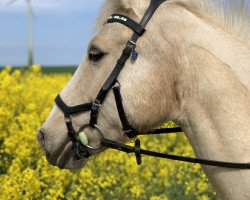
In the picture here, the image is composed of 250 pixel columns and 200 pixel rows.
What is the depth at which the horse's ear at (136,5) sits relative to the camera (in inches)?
108

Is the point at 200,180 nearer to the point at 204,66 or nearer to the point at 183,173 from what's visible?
the point at 183,173

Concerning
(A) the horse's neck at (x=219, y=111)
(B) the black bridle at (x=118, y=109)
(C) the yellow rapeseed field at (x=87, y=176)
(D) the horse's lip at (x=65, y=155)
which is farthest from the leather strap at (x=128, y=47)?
(C) the yellow rapeseed field at (x=87, y=176)

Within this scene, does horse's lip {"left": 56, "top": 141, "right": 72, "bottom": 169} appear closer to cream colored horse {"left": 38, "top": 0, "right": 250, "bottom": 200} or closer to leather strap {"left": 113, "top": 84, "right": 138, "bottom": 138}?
cream colored horse {"left": 38, "top": 0, "right": 250, "bottom": 200}

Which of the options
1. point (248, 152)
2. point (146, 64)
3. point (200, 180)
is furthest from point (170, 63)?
point (200, 180)

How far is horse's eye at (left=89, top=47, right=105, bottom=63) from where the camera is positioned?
2750 millimetres

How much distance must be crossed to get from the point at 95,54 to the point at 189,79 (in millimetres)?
488

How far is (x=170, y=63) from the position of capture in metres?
2.64

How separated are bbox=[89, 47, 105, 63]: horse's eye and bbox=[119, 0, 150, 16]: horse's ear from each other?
0.83ft

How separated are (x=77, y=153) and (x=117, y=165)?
3.52 m

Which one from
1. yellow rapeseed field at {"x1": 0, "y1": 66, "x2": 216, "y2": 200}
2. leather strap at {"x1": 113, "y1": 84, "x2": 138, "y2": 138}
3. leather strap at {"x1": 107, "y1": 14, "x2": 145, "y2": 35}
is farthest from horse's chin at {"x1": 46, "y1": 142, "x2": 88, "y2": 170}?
yellow rapeseed field at {"x1": 0, "y1": 66, "x2": 216, "y2": 200}

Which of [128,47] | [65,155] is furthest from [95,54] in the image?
[65,155]

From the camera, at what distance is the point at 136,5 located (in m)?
2.77

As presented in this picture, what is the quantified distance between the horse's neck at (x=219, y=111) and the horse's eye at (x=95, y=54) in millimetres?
Answer: 424

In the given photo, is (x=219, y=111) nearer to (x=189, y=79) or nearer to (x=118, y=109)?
(x=189, y=79)
